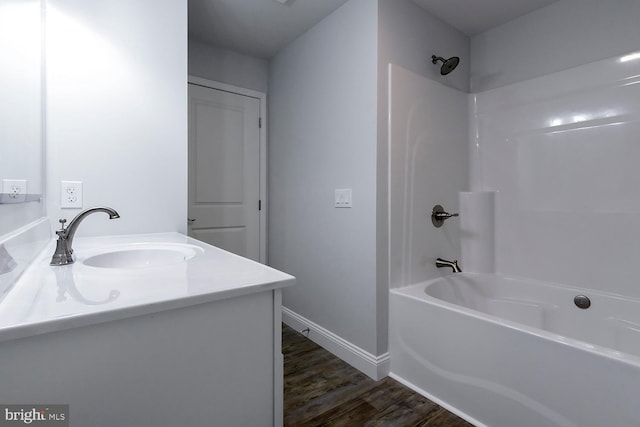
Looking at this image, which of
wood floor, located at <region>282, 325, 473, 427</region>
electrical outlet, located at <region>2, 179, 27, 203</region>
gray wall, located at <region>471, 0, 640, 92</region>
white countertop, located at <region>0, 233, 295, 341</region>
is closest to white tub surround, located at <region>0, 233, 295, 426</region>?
white countertop, located at <region>0, 233, 295, 341</region>

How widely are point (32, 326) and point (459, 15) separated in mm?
2636

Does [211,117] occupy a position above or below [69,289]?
above

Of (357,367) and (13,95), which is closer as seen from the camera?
(13,95)

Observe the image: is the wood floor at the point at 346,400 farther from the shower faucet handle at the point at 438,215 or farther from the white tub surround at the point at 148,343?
the shower faucet handle at the point at 438,215

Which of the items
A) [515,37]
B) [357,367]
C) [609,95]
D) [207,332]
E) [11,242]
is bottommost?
[357,367]

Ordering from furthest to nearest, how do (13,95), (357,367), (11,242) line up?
(357,367)
(13,95)
(11,242)

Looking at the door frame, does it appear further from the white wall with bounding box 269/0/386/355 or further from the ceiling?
the ceiling

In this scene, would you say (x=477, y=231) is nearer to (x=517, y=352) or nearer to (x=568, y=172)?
(x=568, y=172)

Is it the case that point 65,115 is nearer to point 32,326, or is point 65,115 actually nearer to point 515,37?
point 32,326

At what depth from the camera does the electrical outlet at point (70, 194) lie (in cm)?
135

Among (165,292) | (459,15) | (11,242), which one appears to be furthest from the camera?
(459,15)

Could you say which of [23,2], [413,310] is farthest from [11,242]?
[413,310]

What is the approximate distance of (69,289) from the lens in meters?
0.65

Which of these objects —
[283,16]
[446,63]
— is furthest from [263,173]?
[446,63]
